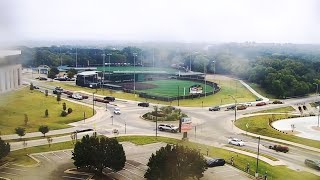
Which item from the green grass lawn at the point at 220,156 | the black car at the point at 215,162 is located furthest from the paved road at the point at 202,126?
the black car at the point at 215,162

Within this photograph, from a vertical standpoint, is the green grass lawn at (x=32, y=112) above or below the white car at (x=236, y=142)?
above

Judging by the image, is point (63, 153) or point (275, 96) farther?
point (275, 96)

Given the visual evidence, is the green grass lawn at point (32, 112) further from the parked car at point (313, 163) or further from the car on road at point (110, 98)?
the parked car at point (313, 163)

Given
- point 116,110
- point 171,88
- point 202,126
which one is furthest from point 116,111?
point 171,88

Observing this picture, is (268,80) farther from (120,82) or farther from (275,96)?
(120,82)

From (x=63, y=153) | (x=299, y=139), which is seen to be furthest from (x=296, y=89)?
(x=63, y=153)

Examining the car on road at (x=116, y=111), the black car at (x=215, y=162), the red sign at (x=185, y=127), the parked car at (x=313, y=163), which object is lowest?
the parked car at (x=313, y=163)

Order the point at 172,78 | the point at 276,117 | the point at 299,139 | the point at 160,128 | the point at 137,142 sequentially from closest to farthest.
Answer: the point at 137,142, the point at 299,139, the point at 160,128, the point at 276,117, the point at 172,78
